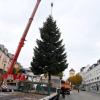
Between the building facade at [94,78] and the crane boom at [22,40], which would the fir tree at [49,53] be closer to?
the crane boom at [22,40]

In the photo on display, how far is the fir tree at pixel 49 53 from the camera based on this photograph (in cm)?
5480

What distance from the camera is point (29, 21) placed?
26.8 m

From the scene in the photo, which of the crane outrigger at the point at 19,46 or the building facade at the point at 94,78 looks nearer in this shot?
the crane outrigger at the point at 19,46

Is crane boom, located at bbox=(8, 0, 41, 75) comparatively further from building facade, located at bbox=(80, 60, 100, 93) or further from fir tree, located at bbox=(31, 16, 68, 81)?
building facade, located at bbox=(80, 60, 100, 93)

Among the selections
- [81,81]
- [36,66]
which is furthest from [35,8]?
[81,81]

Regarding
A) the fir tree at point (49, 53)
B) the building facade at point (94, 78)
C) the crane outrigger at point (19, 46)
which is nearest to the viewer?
the crane outrigger at point (19, 46)

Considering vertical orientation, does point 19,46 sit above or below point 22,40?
below

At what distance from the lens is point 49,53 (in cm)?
5634

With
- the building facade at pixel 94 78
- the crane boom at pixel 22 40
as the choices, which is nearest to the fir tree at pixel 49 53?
the crane boom at pixel 22 40

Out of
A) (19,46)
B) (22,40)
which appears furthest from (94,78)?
(19,46)

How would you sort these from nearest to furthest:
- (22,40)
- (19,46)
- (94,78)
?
(19,46), (22,40), (94,78)

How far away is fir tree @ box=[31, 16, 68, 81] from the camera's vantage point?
54797 mm

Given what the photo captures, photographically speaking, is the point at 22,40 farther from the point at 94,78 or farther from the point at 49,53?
the point at 94,78

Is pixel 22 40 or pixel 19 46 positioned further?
pixel 22 40
